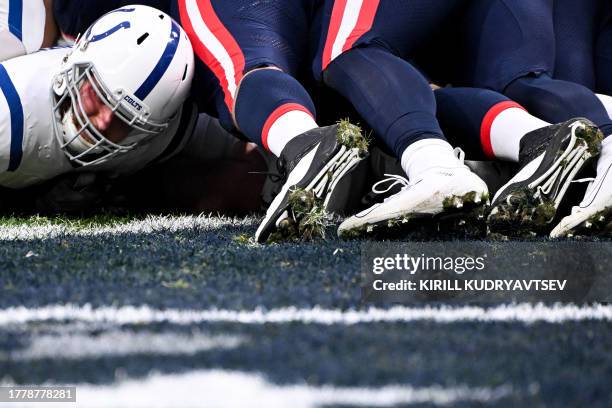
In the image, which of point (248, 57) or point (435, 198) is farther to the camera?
point (248, 57)

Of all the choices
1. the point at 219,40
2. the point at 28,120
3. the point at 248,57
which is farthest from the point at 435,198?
the point at 28,120

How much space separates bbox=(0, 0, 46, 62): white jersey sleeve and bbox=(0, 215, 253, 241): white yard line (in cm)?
42

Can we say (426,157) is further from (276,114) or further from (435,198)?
(276,114)

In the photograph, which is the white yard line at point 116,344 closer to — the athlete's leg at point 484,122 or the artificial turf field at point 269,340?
the artificial turf field at point 269,340

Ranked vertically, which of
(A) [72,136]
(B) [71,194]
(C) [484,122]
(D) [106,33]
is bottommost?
(B) [71,194]

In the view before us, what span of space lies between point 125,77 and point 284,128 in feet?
1.33

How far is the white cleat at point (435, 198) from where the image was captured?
120 cm

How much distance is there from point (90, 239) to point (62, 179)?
1.65 ft

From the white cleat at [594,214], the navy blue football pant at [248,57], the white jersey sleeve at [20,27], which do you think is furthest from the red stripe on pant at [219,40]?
the white cleat at [594,214]

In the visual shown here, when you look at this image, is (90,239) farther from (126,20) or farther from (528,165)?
(528,165)

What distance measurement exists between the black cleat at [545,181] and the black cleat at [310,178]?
0.26 meters

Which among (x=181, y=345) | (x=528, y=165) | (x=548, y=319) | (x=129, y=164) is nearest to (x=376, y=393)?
(x=181, y=345)

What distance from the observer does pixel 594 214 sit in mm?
1321

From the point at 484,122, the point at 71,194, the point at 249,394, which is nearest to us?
the point at 249,394
